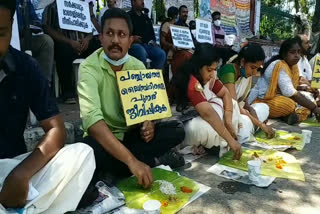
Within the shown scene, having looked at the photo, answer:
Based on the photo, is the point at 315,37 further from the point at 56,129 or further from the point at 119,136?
the point at 56,129

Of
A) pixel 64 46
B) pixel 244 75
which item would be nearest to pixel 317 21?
pixel 244 75

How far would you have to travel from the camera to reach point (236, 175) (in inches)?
97.3

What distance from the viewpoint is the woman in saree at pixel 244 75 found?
10.4 ft

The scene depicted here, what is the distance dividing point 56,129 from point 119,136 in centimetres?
78

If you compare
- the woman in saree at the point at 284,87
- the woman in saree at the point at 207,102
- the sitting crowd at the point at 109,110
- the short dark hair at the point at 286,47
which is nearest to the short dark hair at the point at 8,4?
the sitting crowd at the point at 109,110

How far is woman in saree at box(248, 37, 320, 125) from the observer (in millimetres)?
4059

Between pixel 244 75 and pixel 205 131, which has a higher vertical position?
pixel 244 75

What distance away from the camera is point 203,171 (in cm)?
261

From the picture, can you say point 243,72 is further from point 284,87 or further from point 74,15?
point 74,15

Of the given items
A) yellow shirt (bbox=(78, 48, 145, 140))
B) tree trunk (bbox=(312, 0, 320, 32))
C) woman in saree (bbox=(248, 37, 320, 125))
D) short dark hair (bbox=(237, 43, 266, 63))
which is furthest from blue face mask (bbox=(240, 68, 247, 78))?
tree trunk (bbox=(312, 0, 320, 32))

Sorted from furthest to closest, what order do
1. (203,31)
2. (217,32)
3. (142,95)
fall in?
(217,32), (203,31), (142,95)

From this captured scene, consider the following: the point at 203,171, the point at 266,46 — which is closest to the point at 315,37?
the point at 266,46

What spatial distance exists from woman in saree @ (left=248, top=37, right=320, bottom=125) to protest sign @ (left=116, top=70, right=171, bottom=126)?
2.16 meters

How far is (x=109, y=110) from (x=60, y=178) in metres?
0.85
